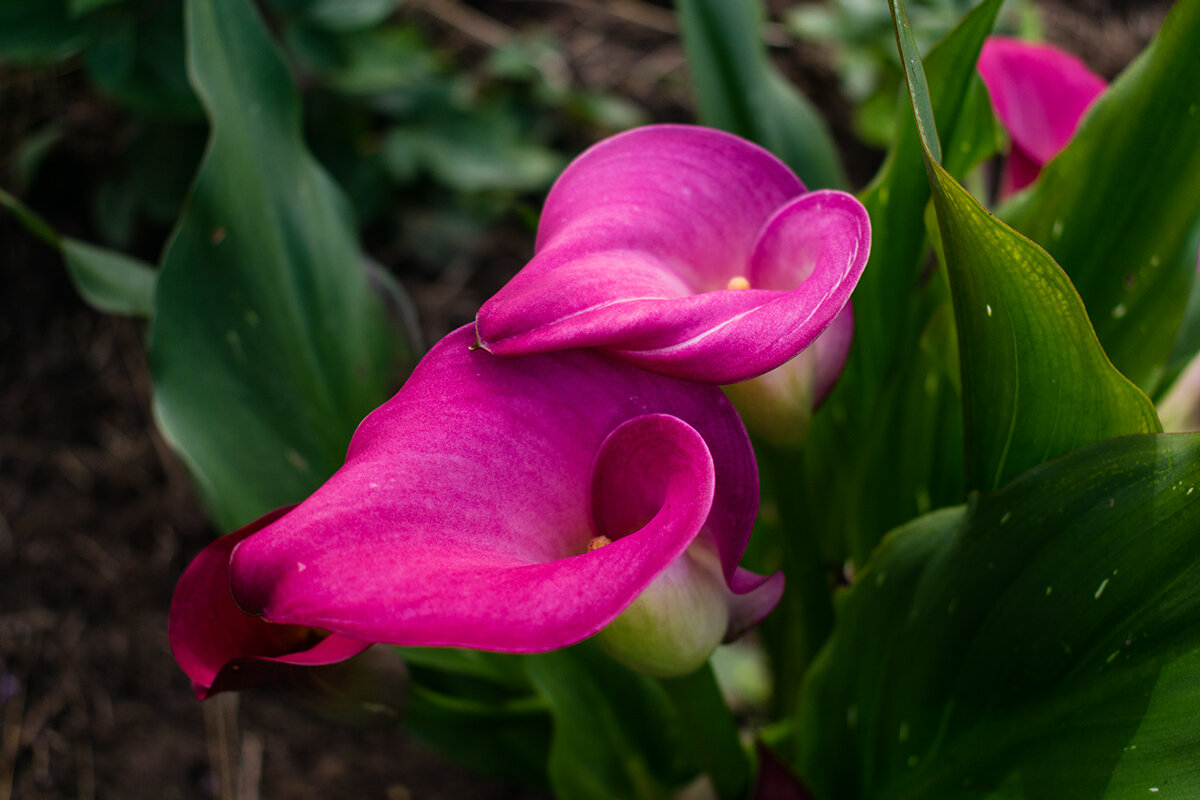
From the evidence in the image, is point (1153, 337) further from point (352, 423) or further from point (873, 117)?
point (873, 117)

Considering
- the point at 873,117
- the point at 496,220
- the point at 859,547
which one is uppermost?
the point at 873,117

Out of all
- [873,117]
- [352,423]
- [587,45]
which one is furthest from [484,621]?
[587,45]

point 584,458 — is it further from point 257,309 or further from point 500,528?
point 257,309

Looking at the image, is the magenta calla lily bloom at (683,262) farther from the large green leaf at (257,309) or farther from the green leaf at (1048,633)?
the large green leaf at (257,309)

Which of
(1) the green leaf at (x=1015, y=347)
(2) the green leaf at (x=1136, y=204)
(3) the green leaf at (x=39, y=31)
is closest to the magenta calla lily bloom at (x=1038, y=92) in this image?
A: (2) the green leaf at (x=1136, y=204)

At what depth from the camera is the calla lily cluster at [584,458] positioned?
0.24m

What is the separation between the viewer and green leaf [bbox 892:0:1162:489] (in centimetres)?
31

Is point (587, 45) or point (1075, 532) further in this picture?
point (587, 45)

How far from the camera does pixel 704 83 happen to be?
641 mm

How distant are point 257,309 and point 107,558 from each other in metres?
0.57

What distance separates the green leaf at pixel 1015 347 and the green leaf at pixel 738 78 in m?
0.33

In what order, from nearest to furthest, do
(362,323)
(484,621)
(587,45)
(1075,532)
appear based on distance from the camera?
(484,621) → (1075,532) → (362,323) → (587,45)

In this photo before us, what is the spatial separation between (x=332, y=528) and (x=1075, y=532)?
275 millimetres

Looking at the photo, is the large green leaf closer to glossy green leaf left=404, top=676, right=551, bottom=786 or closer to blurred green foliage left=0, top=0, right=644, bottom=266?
glossy green leaf left=404, top=676, right=551, bottom=786
